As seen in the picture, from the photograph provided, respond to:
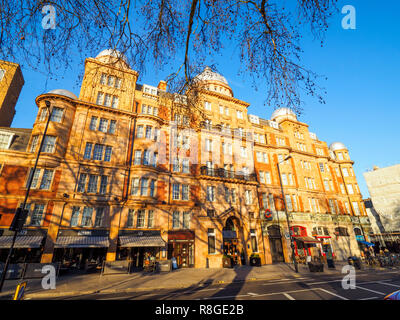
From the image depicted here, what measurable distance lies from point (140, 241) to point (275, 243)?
1836cm

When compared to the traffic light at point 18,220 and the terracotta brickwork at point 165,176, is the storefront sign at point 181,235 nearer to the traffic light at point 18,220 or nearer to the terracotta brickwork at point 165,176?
the terracotta brickwork at point 165,176

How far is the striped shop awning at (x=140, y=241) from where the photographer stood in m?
19.6

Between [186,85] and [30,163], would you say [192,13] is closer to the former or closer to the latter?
[186,85]

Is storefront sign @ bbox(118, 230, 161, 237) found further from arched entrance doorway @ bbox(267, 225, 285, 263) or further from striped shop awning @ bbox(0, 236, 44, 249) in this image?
arched entrance doorway @ bbox(267, 225, 285, 263)

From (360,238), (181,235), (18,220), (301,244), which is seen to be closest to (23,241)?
(18,220)

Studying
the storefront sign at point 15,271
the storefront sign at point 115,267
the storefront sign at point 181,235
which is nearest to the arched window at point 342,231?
the storefront sign at point 181,235

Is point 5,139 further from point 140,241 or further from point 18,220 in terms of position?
point 140,241

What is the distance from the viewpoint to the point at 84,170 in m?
21.1

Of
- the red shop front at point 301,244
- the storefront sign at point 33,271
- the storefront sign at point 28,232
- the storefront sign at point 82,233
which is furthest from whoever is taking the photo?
the red shop front at point 301,244

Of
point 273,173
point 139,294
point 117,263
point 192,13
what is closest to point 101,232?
point 117,263

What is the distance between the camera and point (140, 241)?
2012 centimetres

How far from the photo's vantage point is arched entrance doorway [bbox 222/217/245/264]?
2478 centimetres

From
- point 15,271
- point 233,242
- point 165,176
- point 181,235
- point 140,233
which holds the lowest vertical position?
point 15,271

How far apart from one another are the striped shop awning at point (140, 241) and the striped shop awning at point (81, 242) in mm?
1599
